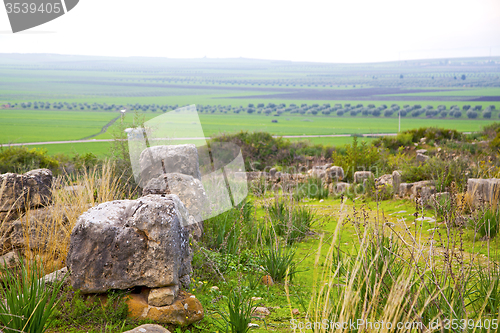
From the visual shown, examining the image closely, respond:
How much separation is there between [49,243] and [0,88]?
400 feet

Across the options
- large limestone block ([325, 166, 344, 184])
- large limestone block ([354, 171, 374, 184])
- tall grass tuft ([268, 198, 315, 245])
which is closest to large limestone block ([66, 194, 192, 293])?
tall grass tuft ([268, 198, 315, 245])

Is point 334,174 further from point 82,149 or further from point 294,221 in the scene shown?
point 82,149

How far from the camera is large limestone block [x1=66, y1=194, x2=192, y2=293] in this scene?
3324mm

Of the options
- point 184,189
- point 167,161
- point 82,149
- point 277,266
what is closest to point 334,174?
point 167,161

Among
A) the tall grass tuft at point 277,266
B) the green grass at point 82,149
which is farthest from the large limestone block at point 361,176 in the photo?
the green grass at point 82,149

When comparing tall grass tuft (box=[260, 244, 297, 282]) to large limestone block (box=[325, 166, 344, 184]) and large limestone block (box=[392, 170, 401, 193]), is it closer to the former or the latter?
large limestone block (box=[392, 170, 401, 193])

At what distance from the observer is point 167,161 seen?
6000 mm

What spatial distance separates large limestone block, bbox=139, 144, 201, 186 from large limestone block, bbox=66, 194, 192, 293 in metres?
2.58

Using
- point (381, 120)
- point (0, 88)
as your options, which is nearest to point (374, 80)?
point (381, 120)

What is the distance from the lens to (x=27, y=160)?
39.2 feet

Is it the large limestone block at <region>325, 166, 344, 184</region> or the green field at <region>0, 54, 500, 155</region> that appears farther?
the green field at <region>0, 54, 500, 155</region>

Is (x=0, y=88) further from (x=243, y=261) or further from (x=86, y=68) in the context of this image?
(x=243, y=261)

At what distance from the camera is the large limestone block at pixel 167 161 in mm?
5984

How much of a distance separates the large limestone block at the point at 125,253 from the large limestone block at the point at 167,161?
8.47ft
